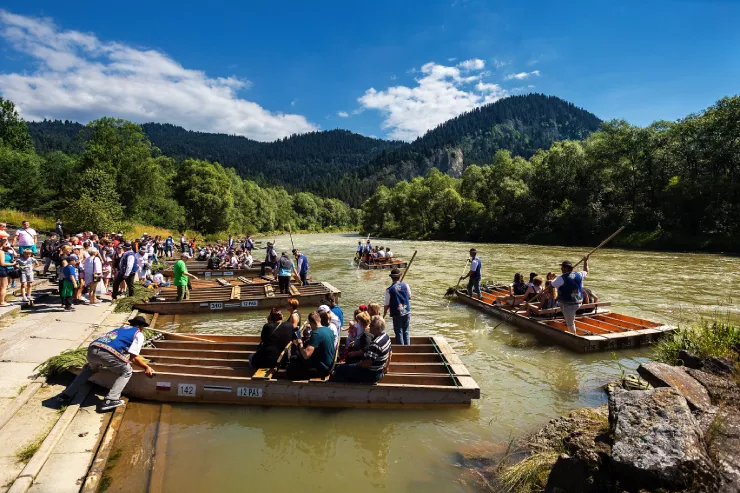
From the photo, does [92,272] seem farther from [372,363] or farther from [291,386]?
[372,363]

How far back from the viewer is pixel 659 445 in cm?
377

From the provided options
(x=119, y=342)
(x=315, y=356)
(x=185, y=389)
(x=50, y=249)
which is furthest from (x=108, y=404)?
(x=50, y=249)

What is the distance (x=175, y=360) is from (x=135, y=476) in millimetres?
3081

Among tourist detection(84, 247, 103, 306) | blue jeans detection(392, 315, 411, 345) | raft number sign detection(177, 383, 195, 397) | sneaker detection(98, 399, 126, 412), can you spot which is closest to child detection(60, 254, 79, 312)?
tourist detection(84, 247, 103, 306)

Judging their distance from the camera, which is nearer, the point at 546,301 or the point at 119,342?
the point at 119,342

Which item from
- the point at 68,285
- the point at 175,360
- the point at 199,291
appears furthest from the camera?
the point at 199,291

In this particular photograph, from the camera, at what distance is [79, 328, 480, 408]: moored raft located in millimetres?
7238

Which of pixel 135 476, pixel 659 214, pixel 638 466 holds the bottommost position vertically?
pixel 135 476

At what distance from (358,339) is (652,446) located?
4731mm

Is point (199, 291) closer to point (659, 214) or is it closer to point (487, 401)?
point (487, 401)

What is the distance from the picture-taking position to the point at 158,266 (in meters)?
25.2

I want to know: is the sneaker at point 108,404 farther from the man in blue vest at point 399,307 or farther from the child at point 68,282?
the child at point 68,282

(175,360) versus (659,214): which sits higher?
(659,214)

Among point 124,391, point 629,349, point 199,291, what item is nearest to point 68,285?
point 199,291
